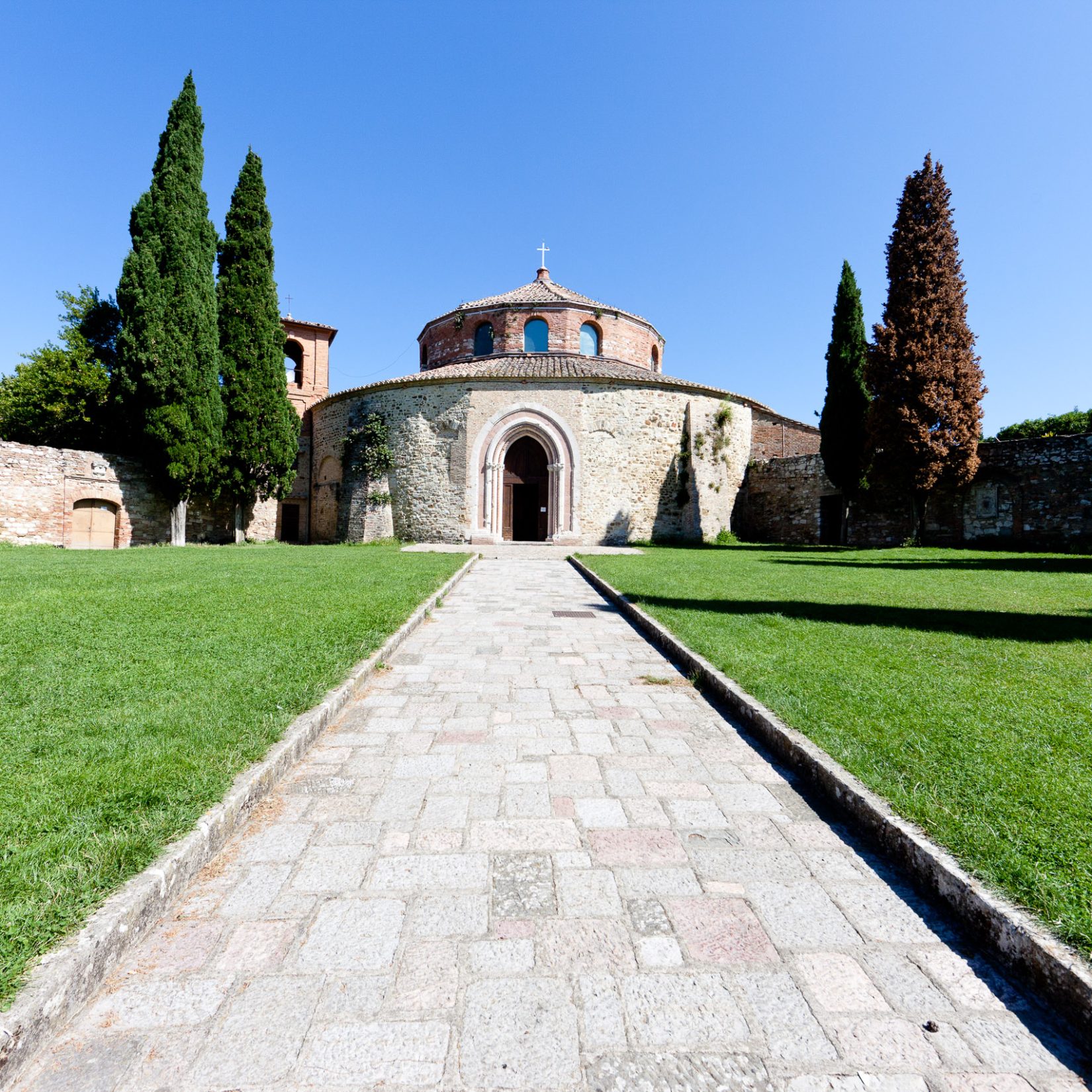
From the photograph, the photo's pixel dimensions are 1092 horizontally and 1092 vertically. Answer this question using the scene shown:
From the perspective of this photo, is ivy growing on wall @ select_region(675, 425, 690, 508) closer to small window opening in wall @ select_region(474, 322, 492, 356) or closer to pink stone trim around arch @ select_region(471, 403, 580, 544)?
pink stone trim around arch @ select_region(471, 403, 580, 544)

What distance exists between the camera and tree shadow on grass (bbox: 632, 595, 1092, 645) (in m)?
6.60

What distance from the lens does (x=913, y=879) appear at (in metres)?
2.43

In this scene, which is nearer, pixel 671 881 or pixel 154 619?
pixel 671 881

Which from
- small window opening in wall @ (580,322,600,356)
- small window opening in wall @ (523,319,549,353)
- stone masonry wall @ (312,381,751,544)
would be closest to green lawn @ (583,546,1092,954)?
stone masonry wall @ (312,381,751,544)

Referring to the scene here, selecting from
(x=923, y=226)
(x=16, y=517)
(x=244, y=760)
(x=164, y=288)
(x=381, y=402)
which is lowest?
(x=244, y=760)

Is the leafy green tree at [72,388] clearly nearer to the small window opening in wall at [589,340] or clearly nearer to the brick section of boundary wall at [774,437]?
the small window opening in wall at [589,340]

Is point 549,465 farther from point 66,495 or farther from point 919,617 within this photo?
point 919,617

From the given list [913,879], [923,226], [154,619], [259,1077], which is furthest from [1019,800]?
[923,226]

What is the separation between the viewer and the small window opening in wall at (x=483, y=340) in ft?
89.7

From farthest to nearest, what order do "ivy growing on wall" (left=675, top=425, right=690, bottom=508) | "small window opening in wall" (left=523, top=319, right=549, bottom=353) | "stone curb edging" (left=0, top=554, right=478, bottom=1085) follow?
"small window opening in wall" (left=523, top=319, right=549, bottom=353) < "ivy growing on wall" (left=675, top=425, right=690, bottom=508) < "stone curb edging" (left=0, top=554, right=478, bottom=1085)

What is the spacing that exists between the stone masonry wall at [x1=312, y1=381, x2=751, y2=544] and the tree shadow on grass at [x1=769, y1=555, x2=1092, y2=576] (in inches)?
286

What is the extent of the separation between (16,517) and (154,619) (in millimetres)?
17791

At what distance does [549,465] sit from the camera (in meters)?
23.4

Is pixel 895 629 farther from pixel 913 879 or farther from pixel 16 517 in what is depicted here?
pixel 16 517
